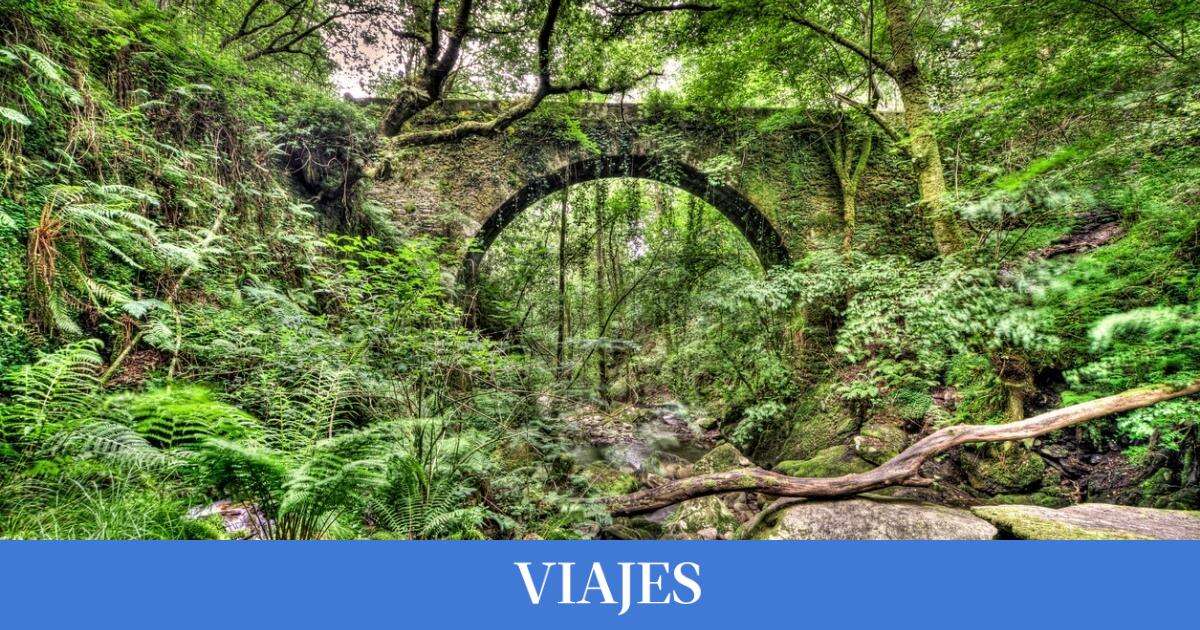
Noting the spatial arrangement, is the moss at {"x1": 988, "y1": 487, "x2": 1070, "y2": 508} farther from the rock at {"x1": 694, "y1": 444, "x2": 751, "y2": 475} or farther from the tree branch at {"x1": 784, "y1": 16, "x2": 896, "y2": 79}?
the tree branch at {"x1": 784, "y1": 16, "x2": 896, "y2": 79}

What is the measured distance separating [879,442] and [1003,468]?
2.64 feet

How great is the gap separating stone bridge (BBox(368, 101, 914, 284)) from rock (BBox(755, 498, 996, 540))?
3608mm

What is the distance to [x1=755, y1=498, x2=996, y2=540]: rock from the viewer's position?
2.36 m

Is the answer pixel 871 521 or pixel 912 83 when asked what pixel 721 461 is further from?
pixel 912 83

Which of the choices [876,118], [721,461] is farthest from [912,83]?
Answer: [721,461]

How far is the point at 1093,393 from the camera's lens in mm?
2482

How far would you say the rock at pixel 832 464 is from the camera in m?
3.57

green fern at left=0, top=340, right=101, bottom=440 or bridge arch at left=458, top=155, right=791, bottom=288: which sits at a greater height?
bridge arch at left=458, top=155, right=791, bottom=288

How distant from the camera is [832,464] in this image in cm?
368

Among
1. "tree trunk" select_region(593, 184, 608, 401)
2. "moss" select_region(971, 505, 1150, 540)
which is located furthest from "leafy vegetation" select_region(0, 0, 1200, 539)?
"tree trunk" select_region(593, 184, 608, 401)

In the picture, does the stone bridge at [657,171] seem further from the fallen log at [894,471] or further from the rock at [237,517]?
the rock at [237,517]

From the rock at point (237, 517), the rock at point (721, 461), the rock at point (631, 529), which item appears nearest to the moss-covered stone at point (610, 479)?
the rock at point (631, 529)

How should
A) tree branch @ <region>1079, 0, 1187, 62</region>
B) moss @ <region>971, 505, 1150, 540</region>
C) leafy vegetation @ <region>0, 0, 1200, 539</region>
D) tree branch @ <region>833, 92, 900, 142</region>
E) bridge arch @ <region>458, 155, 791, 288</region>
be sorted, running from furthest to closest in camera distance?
bridge arch @ <region>458, 155, 791, 288</region> < tree branch @ <region>833, 92, 900, 142</region> < tree branch @ <region>1079, 0, 1187, 62</region> < moss @ <region>971, 505, 1150, 540</region> < leafy vegetation @ <region>0, 0, 1200, 539</region>

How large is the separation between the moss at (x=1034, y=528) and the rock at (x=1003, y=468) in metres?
0.94
